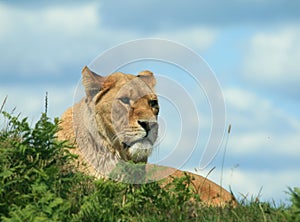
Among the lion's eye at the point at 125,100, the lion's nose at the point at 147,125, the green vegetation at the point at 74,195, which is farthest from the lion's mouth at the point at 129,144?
the green vegetation at the point at 74,195

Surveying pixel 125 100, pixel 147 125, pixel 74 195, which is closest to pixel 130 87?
pixel 125 100

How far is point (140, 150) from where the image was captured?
32.9 ft

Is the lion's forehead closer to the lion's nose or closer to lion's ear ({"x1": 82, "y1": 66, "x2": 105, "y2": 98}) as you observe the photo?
lion's ear ({"x1": 82, "y1": 66, "x2": 105, "y2": 98})

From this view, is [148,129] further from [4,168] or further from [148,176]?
[4,168]

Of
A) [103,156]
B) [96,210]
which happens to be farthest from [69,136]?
[96,210]

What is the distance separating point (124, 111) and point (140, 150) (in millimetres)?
699

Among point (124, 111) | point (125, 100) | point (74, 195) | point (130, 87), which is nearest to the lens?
point (74, 195)

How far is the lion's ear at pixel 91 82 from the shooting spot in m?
10.4

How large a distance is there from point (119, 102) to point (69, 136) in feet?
4.26

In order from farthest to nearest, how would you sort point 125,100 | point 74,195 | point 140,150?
point 125,100 < point 140,150 < point 74,195

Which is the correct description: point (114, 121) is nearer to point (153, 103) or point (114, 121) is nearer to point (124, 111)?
point (124, 111)

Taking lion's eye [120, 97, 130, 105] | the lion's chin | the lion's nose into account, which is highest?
lion's eye [120, 97, 130, 105]

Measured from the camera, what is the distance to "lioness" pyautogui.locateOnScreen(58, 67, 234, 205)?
32.6 ft

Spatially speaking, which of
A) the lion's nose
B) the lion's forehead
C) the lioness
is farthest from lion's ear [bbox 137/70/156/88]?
the lion's nose
